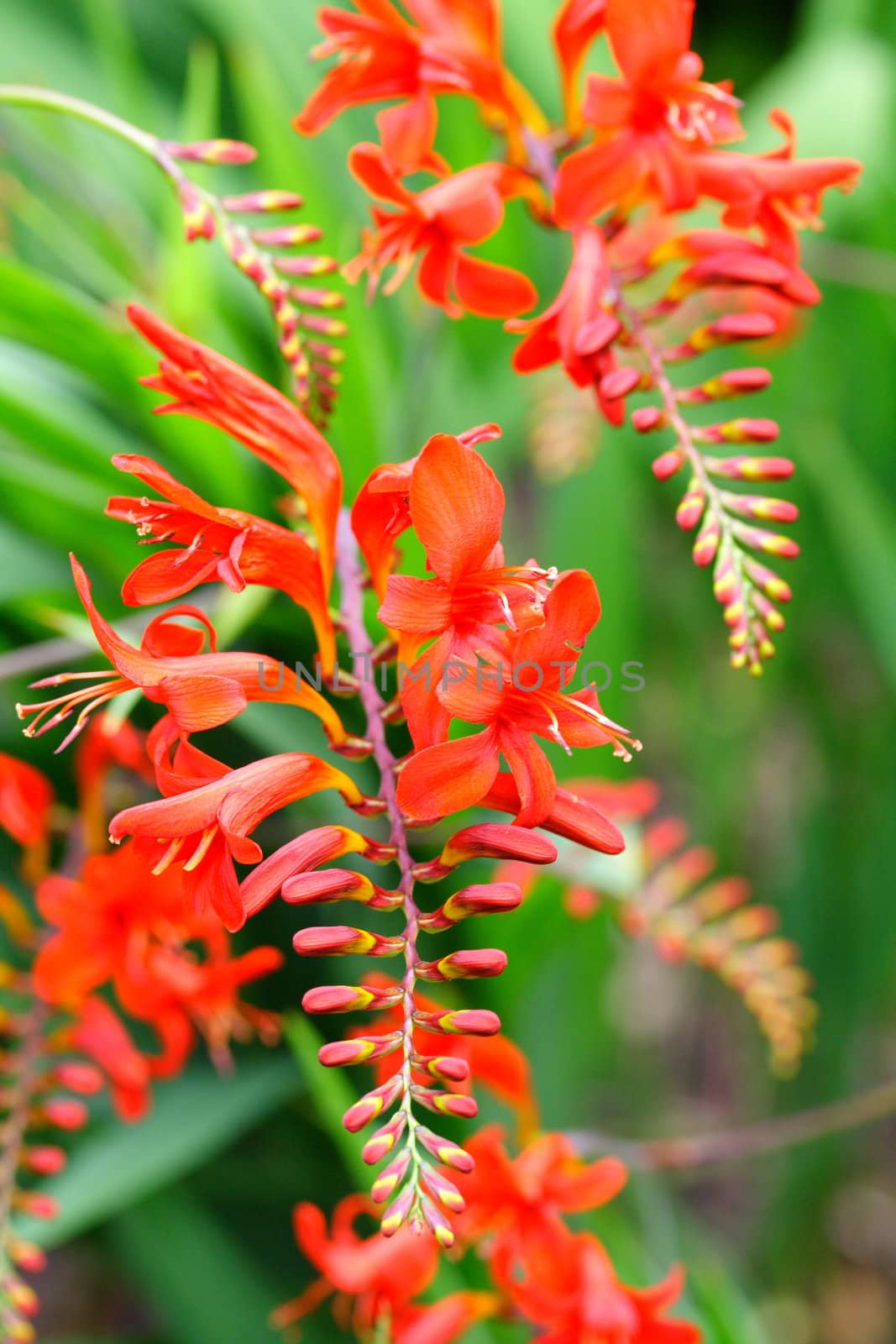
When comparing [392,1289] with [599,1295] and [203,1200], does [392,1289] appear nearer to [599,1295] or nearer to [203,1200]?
[599,1295]

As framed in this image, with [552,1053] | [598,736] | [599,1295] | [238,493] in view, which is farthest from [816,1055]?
[598,736]

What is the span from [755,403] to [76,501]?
0.75 metres

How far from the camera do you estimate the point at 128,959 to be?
59 centimetres

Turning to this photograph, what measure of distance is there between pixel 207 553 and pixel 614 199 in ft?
0.77

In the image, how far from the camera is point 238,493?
0.77 m

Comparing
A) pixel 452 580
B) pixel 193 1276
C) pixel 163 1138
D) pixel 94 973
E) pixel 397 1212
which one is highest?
pixel 452 580

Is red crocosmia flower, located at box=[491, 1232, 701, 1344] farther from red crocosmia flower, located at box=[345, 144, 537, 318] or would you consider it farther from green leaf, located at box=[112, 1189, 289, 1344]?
red crocosmia flower, located at box=[345, 144, 537, 318]

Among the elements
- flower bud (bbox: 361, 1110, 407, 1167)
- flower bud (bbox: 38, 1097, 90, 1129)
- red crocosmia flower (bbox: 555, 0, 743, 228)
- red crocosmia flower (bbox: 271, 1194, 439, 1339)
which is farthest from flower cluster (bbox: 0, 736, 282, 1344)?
red crocosmia flower (bbox: 555, 0, 743, 228)

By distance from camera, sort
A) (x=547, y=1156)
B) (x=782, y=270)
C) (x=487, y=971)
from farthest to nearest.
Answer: (x=547, y=1156) → (x=782, y=270) → (x=487, y=971)

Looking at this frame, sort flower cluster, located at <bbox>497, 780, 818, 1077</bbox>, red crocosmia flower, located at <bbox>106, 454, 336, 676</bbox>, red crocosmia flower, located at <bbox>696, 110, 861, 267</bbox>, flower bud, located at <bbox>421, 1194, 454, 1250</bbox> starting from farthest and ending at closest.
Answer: flower cluster, located at <bbox>497, 780, 818, 1077</bbox> < red crocosmia flower, located at <bbox>696, 110, 861, 267</bbox> < red crocosmia flower, located at <bbox>106, 454, 336, 676</bbox> < flower bud, located at <bbox>421, 1194, 454, 1250</bbox>

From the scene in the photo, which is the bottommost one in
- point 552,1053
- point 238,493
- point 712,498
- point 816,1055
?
point 816,1055

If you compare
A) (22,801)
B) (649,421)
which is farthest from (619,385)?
(22,801)

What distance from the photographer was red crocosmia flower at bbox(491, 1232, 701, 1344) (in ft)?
1.79

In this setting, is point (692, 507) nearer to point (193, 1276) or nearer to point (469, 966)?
point (469, 966)
